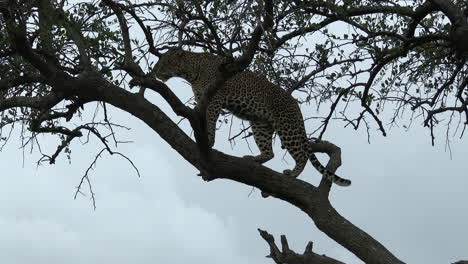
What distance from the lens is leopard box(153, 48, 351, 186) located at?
10281mm

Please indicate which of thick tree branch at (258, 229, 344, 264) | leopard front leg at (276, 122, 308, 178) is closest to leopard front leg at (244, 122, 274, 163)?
leopard front leg at (276, 122, 308, 178)

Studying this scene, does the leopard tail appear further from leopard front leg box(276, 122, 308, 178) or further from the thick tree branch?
the thick tree branch

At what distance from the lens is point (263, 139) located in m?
10.8

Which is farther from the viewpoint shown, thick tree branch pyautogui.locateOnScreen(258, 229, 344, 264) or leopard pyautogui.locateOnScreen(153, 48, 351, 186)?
leopard pyautogui.locateOnScreen(153, 48, 351, 186)

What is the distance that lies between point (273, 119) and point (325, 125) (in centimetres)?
71

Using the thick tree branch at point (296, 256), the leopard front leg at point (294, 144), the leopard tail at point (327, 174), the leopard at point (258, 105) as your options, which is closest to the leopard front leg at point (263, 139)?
the leopard at point (258, 105)

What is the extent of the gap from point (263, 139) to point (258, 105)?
0.60 meters

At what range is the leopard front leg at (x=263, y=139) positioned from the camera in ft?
35.2

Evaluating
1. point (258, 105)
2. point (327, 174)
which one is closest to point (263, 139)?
point (258, 105)

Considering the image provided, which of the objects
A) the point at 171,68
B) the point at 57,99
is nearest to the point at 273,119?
the point at 171,68

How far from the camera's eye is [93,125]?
9.59m

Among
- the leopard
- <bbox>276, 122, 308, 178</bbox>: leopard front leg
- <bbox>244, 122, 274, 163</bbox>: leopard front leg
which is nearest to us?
the leopard

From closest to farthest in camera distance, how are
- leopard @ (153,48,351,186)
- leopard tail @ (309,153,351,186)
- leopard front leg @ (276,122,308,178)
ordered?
leopard tail @ (309,153,351,186), leopard @ (153,48,351,186), leopard front leg @ (276,122,308,178)

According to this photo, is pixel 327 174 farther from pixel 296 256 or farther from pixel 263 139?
pixel 263 139
